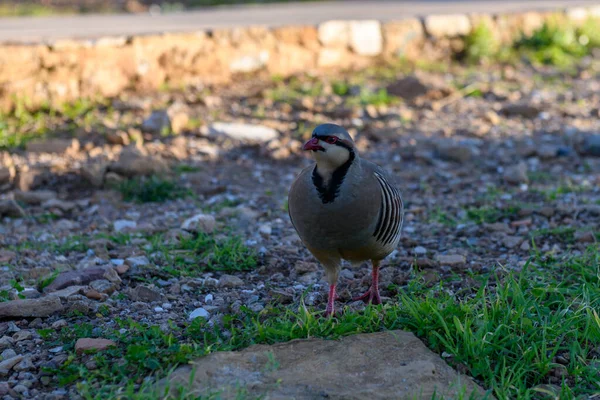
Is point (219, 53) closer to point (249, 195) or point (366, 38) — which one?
point (366, 38)

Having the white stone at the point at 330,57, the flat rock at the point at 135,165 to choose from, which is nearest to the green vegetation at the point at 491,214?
the flat rock at the point at 135,165

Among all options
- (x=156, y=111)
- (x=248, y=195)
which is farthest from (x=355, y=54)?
(x=248, y=195)

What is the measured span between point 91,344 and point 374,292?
1435mm

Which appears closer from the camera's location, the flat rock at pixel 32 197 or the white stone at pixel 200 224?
the white stone at pixel 200 224

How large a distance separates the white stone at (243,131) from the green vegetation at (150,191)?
1.13 m

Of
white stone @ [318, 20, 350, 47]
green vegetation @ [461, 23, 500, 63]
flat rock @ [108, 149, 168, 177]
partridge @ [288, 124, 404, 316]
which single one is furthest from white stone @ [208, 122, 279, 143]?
green vegetation @ [461, 23, 500, 63]

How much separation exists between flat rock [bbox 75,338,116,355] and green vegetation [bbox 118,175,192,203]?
7.91 feet

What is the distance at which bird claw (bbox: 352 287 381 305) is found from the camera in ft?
13.8

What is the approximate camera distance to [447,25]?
966 cm

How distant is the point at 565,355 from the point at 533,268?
0.91 metres

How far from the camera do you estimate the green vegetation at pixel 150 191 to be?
5.93 m

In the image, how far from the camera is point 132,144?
668 centimetres

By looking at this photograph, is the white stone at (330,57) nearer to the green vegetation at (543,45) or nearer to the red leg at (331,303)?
the green vegetation at (543,45)

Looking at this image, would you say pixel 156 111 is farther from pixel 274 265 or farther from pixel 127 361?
pixel 127 361
